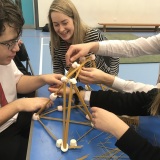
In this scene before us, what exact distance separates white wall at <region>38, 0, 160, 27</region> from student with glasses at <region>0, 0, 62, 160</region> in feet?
13.6

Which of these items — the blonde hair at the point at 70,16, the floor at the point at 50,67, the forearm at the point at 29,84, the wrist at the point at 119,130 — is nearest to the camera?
the wrist at the point at 119,130

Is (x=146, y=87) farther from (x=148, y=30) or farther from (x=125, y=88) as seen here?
(x=148, y=30)

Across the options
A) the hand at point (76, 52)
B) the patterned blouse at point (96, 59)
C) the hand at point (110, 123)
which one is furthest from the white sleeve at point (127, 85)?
the patterned blouse at point (96, 59)

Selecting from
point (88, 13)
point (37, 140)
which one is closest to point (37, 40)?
point (88, 13)

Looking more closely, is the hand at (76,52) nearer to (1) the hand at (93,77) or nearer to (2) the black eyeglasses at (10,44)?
(1) the hand at (93,77)

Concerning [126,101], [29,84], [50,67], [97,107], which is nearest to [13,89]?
[29,84]

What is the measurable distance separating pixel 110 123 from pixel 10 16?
2.02 feet

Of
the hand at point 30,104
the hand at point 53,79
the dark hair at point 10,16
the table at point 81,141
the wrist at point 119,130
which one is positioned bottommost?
the table at point 81,141

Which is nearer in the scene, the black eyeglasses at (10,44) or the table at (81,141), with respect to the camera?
the table at (81,141)

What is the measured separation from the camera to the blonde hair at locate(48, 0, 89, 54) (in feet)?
4.45

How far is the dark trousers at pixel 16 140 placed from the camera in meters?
0.97

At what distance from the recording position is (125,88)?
1108 millimetres

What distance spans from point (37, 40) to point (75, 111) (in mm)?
3405

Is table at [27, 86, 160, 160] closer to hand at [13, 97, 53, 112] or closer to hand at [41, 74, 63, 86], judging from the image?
hand at [13, 97, 53, 112]
